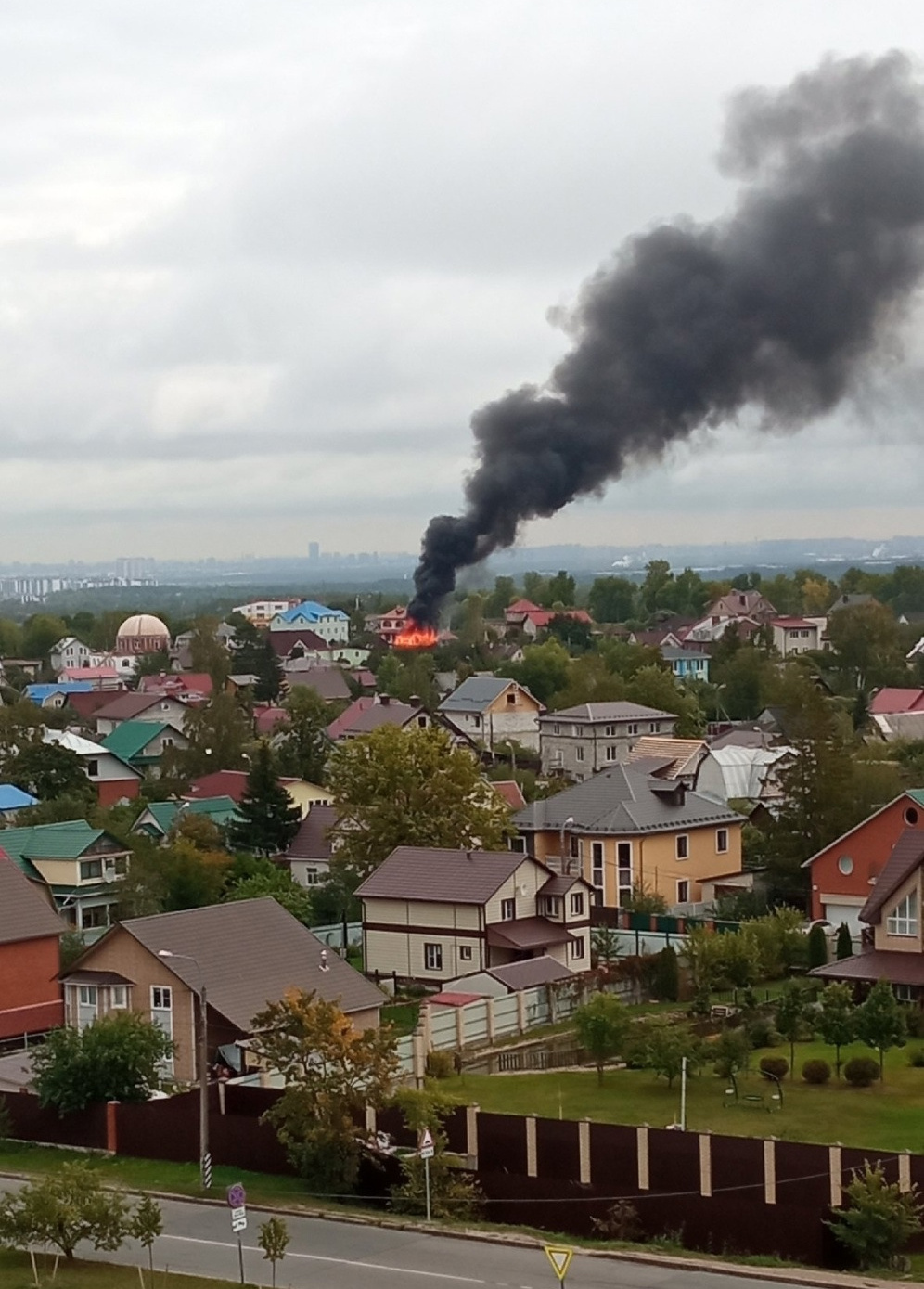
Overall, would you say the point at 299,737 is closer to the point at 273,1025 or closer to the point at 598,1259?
the point at 273,1025

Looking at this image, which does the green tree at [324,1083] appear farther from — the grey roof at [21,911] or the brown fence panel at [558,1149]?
the grey roof at [21,911]

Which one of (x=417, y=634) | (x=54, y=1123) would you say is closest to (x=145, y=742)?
(x=417, y=634)

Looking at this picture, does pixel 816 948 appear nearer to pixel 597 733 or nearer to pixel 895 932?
pixel 895 932

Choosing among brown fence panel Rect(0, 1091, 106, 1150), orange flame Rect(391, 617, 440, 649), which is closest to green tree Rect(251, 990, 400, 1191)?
brown fence panel Rect(0, 1091, 106, 1150)

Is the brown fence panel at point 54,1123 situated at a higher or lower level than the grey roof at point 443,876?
lower

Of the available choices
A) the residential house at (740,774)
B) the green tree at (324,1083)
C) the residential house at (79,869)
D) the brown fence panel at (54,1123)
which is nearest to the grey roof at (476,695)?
the residential house at (740,774)
